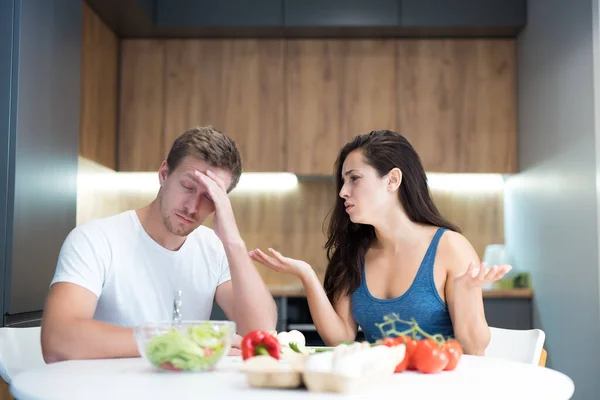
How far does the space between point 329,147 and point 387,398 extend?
3388 millimetres

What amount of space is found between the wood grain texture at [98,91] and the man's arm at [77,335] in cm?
218

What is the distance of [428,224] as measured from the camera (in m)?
2.43

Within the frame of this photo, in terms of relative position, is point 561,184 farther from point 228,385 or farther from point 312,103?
point 228,385

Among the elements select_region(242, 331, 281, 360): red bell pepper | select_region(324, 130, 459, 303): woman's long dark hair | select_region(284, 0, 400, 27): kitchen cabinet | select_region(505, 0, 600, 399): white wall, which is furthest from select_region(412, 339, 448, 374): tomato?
select_region(284, 0, 400, 27): kitchen cabinet

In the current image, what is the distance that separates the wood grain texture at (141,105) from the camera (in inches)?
174

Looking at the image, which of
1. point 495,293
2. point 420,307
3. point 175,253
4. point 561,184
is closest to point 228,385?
point 175,253

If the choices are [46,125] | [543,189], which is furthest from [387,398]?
[543,189]

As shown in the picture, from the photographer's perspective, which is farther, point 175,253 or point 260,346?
point 175,253

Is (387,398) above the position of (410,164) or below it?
below

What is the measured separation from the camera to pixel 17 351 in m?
1.85

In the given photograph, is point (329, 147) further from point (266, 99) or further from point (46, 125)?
point (46, 125)

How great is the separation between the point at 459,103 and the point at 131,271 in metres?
2.96

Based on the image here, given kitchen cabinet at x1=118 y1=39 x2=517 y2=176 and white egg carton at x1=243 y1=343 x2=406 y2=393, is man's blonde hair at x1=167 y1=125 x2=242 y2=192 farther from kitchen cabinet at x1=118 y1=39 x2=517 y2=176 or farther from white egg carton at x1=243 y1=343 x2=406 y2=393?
kitchen cabinet at x1=118 y1=39 x2=517 y2=176

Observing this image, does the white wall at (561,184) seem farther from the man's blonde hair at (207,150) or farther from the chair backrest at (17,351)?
the chair backrest at (17,351)
